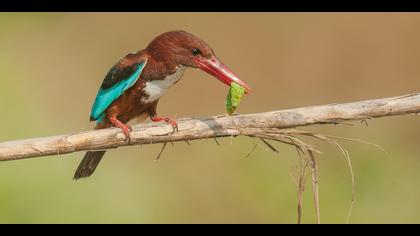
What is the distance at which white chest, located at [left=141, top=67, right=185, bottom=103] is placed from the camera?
4883mm

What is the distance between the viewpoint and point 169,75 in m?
4.86

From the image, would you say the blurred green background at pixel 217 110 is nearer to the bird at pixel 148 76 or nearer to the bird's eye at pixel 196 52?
the bird at pixel 148 76

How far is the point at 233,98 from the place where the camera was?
438cm

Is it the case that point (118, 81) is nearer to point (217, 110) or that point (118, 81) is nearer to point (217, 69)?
point (217, 69)

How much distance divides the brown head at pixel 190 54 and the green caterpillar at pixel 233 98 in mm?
204

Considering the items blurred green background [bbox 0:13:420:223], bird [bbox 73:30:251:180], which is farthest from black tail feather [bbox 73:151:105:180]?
blurred green background [bbox 0:13:420:223]

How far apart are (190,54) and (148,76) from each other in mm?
272

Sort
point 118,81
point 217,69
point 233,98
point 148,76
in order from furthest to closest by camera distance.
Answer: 1. point 118,81
2. point 148,76
3. point 217,69
4. point 233,98

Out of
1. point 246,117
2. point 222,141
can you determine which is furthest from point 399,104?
point 222,141

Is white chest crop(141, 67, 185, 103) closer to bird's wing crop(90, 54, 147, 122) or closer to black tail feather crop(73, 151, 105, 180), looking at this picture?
bird's wing crop(90, 54, 147, 122)

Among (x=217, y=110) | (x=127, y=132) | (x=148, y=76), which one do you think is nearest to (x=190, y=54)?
(x=148, y=76)
